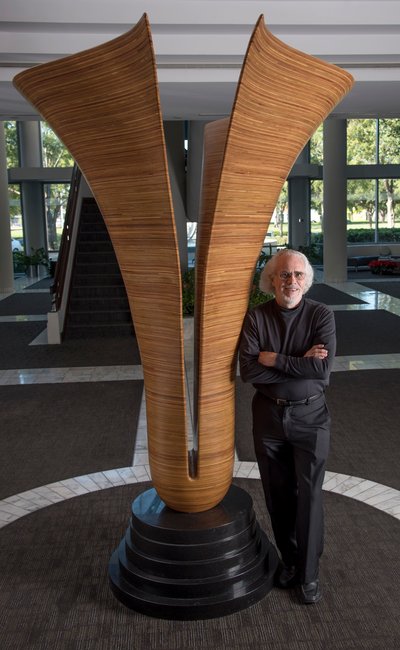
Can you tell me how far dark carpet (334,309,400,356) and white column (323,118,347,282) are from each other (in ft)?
18.6

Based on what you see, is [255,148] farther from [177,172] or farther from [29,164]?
[29,164]

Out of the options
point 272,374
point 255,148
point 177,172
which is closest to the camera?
point 255,148

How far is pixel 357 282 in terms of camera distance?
19828 mm

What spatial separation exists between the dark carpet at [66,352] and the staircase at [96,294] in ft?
1.14

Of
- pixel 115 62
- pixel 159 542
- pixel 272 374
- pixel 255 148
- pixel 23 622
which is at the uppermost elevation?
pixel 115 62

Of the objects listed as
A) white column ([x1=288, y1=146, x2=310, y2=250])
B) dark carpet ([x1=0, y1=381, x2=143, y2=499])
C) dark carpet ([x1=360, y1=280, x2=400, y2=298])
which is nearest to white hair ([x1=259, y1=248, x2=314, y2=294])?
dark carpet ([x1=0, y1=381, x2=143, y2=499])

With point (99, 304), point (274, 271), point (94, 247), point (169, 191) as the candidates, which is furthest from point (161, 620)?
point (94, 247)

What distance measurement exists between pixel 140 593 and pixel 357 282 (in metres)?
16.9

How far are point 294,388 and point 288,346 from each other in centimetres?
23

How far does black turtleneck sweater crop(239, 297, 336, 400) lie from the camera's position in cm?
353

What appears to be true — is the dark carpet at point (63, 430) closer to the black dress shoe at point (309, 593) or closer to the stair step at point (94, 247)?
the black dress shoe at point (309, 593)

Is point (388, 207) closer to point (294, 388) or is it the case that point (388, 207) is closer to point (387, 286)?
point (387, 286)

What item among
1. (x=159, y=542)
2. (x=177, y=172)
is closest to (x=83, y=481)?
(x=159, y=542)

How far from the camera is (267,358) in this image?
11.7ft
